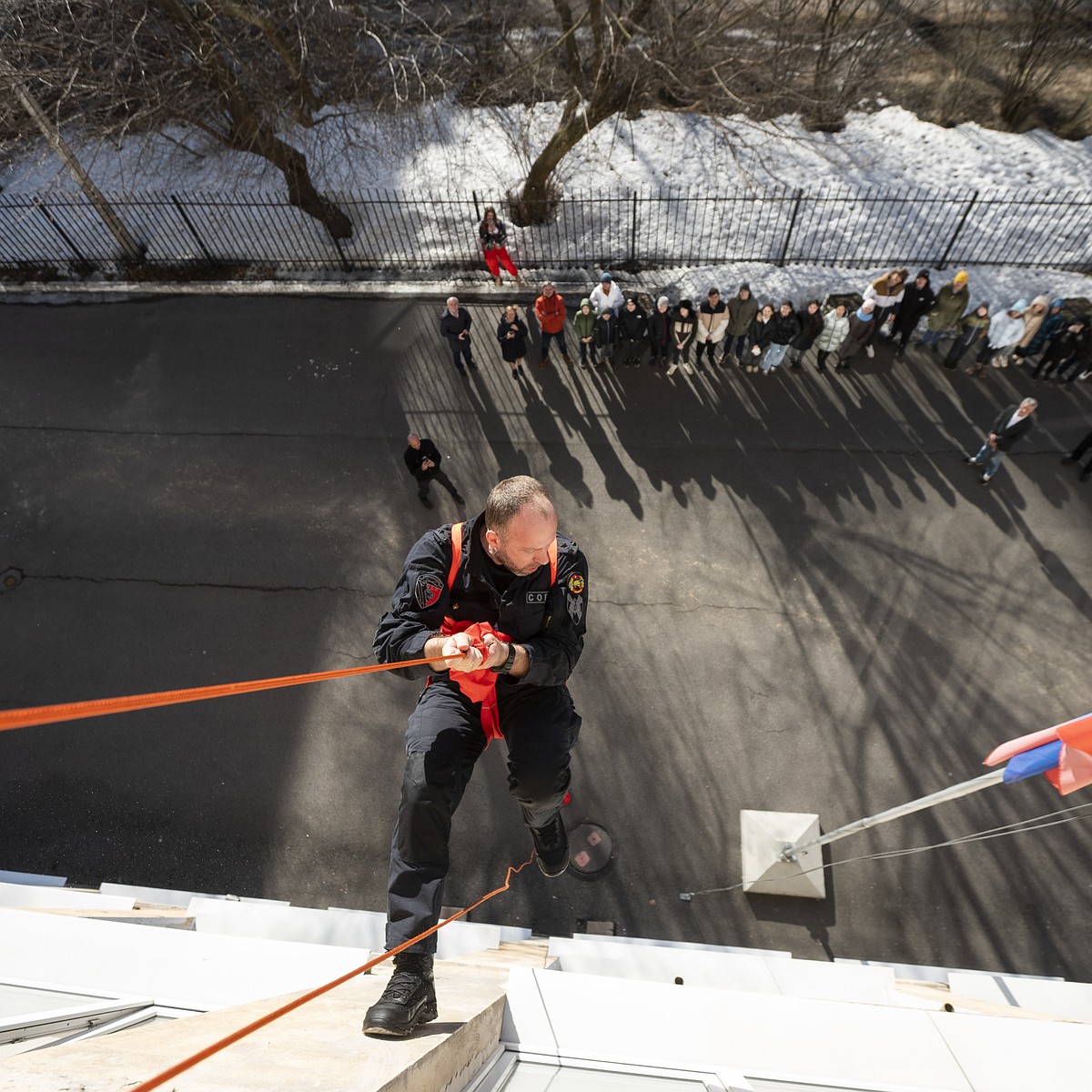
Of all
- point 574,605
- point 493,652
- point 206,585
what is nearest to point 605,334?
point 206,585

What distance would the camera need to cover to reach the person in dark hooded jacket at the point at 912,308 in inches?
415

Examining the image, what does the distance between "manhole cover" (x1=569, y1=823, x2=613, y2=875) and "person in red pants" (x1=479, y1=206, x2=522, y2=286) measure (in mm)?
10130

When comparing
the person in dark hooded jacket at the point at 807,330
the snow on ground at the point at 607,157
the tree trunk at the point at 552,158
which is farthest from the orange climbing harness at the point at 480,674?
the snow on ground at the point at 607,157

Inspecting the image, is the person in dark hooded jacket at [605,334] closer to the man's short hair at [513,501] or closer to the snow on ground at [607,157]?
the snow on ground at [607,157]

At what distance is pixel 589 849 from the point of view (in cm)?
777

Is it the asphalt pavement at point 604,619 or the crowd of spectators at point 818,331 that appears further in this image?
the crowd of spectators at point 818,331

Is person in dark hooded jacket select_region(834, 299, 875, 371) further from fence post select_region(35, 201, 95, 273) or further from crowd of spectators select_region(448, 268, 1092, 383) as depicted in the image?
fence post select_region(35, 201, 95, 273)

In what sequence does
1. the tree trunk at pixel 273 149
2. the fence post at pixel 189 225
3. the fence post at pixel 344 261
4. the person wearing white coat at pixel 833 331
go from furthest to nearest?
the fence post at pixel 344 261 < the tree trunk at pixel 273 149 < the fence post at pixel 189 225 < the person wearing white coat at pixel 833 331

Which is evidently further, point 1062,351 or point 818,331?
point 818,331

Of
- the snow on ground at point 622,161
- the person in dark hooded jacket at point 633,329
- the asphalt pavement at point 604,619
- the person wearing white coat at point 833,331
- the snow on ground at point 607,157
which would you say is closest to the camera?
the asphalt pavement at point 604,619

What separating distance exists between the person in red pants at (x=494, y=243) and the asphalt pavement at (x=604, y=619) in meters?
1.01

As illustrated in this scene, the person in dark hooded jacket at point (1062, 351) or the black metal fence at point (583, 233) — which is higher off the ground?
the black metal fence at point (583, 233)

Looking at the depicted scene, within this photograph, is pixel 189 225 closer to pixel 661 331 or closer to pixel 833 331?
pixel 661 331

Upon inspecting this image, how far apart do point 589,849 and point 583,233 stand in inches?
472
